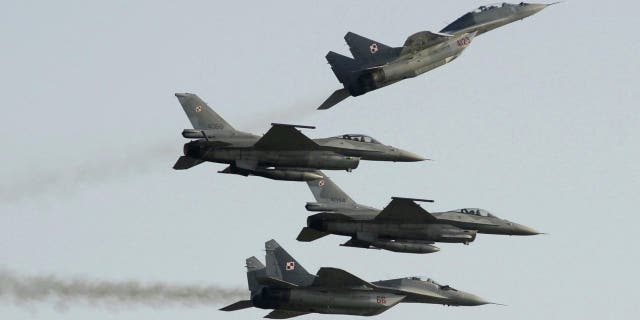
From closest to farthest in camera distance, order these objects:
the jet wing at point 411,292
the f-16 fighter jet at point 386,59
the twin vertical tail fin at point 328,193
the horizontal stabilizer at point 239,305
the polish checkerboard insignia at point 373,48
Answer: the f-16 fighter jet at point 386,59 < the polish checkerboard insignia at point 373,48 < the horizontal stabilizer at point 239,305 < the jet wing at point 411,292 < the twin vertical tail fin at point 328,193

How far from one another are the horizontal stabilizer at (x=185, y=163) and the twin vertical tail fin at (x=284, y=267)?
24.5 feet

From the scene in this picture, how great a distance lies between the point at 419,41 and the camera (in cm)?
7750

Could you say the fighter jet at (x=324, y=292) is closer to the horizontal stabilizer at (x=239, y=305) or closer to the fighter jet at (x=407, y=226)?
the horizontal stabilizer at (x=239, y=305)

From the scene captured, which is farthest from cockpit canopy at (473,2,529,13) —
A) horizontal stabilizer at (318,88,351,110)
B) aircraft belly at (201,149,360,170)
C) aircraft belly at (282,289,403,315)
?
aircraft belly at (282,289,403,315)

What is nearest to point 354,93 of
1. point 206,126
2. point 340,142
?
point 340,142

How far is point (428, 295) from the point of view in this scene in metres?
81.2

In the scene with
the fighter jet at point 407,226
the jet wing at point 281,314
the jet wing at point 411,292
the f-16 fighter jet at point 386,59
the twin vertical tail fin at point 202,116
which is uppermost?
the f-16 fighter jet at point 386,59

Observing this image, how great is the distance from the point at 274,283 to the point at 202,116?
987 cm

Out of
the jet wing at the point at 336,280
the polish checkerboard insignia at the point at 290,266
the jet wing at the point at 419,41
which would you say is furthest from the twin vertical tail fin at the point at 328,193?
the jet wing at the point at 419,41

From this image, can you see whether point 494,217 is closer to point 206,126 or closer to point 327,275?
point 327,275

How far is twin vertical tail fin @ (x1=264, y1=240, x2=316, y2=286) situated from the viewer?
78.4 m

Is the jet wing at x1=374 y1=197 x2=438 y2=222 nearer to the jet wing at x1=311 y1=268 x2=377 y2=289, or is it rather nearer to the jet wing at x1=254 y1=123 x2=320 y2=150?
the jet wing at x1=311 y1=268 x2=377 y2=289

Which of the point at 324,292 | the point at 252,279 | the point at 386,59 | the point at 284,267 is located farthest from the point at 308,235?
the point at 386,59

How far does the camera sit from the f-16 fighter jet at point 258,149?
74.6 meters
